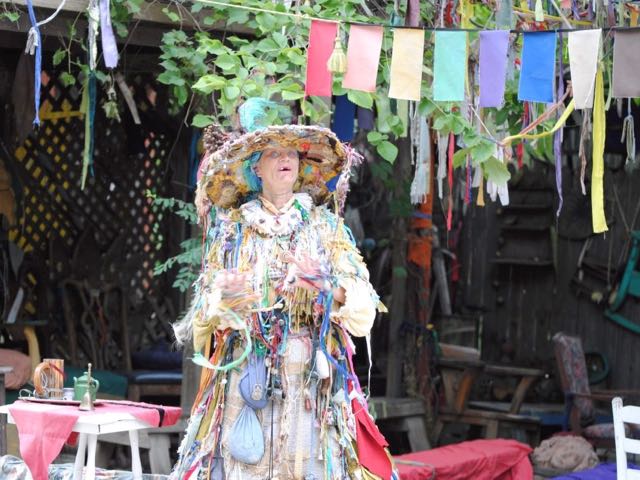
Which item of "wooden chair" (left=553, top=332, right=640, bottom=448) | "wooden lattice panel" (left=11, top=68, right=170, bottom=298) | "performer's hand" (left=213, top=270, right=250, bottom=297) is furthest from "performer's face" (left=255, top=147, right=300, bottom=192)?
"wooden lattice panel" (left=11, top=68, right=170, bottom=298)

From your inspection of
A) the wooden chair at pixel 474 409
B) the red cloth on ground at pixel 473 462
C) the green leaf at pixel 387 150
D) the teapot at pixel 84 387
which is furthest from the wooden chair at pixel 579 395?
the teapot at pixel 84 387

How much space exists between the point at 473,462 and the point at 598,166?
2.64 metres

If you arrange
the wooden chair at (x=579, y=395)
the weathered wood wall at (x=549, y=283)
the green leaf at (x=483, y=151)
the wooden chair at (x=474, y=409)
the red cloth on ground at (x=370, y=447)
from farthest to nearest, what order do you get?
the weathered wood wall at (x=549, y=283) < the wooden chair at (x=474, y=409) < the wooden chair at (x=579, y=395) < the green leaf at (x=483, y=151) < the red cloth on ground at (x=370, y=447)

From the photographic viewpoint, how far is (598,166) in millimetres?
5449

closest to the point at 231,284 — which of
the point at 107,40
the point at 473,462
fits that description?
the point at 107,40

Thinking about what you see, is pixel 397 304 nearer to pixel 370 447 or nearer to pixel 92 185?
pixel 92 185

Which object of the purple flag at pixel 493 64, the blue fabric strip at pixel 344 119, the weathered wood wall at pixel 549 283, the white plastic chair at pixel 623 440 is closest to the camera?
the purple flag at pixel 493 64

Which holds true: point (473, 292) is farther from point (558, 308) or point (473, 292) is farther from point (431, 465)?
point (431, 465)

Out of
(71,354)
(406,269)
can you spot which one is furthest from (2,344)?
(406,269)

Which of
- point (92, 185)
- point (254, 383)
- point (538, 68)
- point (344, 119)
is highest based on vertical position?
point (538, 68)

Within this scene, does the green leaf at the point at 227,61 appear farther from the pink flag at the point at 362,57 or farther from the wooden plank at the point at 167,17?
the pink flag at the point at 362,57

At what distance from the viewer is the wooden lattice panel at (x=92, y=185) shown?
943 centimetres

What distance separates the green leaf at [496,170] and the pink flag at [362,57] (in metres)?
0.64

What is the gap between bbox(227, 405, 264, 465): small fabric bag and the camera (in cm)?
475
